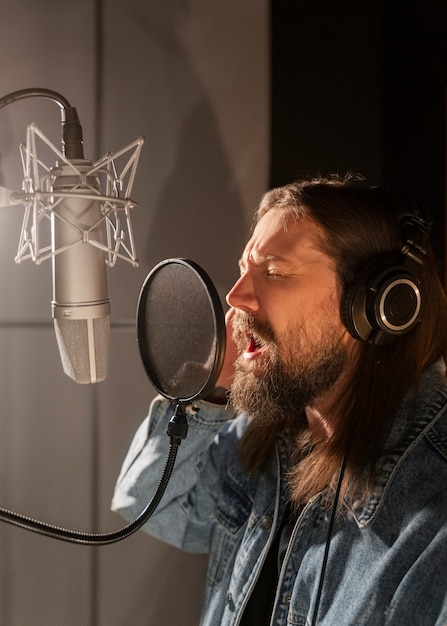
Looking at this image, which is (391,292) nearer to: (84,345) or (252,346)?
(252,346)

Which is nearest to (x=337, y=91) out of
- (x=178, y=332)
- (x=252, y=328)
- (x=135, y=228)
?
(x=135, y=228)

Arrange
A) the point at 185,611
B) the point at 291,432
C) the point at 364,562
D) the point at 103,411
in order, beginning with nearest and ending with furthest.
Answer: the point at 364,562
the point at 291,432
the point at 103,411
the point at 185,611

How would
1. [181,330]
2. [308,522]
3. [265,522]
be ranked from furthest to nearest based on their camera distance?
[265,522] < [308,522] < [181,330]

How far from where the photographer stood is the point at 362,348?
136 centimetres

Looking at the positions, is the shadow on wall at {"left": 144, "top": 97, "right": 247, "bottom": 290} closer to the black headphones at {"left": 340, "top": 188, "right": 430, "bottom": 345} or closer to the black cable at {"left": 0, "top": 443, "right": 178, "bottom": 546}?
the black headphones at {"left": 340, "top": 188, "right": 430, "bottom": 345}

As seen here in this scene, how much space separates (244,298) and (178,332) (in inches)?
9.6

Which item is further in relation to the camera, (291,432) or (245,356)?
(291,432)

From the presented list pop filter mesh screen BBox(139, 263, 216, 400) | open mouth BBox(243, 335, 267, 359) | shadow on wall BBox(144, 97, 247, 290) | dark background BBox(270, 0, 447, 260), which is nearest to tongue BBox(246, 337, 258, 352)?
open mouth BBox(243, 335, 267, 359)

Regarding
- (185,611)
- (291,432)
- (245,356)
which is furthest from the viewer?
(185,611)

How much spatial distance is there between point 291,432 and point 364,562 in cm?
40

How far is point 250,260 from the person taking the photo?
54.9 inches

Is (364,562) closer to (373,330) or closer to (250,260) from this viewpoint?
(373,330)

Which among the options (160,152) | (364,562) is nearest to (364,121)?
(160,152)

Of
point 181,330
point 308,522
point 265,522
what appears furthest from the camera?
point 265,522
